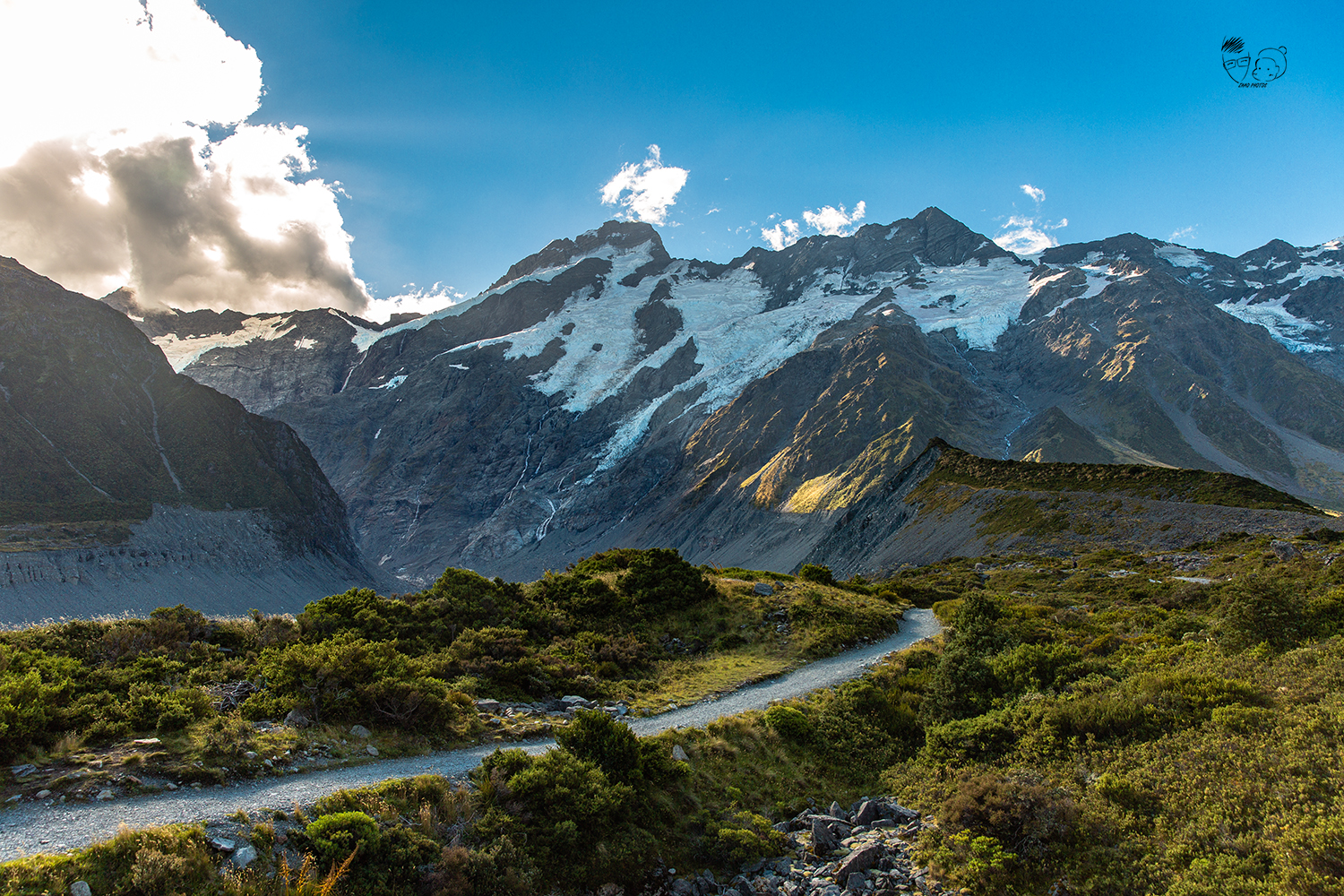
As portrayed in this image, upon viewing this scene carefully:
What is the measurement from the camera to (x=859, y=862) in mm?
13141

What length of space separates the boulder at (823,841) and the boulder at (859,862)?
2.38 feet

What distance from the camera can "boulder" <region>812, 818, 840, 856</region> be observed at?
46.3 ft

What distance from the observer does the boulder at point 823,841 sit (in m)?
14.1

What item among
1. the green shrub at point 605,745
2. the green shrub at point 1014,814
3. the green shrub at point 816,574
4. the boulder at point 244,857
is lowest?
the green shrub at point 816,574

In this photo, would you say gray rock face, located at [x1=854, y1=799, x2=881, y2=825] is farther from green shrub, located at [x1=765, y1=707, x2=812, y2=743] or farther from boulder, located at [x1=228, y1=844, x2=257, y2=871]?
boulder, located at [x1=228, y1=844, x2=257, y2=871]

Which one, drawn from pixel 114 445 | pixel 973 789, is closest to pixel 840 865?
pixel 973 789

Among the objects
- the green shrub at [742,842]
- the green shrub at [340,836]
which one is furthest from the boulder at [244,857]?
the green shrub at [742,842]

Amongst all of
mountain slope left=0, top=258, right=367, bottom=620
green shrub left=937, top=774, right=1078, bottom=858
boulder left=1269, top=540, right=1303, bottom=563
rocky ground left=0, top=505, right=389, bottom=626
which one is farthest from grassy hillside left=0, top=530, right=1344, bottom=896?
mountain slope left=0, top=258, right=367, bottom=620

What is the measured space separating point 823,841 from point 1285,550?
40.6 m

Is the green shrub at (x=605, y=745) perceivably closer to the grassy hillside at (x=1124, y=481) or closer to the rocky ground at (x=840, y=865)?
the rocky ground at (x=840, y=865)

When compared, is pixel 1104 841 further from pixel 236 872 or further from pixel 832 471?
pixel 832 471

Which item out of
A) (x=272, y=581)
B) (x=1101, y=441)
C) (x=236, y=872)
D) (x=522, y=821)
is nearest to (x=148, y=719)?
(x=236, y=872)

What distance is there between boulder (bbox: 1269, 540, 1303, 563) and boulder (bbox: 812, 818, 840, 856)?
33.7 meters

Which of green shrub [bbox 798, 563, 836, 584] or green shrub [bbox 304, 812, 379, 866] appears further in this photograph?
green shrub [bbox 798, 563, 836, 584]
